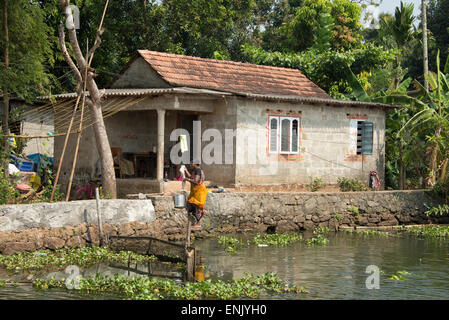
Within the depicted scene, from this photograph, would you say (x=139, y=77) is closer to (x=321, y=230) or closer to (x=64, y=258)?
(x=321, y=230)

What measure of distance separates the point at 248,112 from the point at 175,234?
4.93 meters

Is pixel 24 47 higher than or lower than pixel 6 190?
higher

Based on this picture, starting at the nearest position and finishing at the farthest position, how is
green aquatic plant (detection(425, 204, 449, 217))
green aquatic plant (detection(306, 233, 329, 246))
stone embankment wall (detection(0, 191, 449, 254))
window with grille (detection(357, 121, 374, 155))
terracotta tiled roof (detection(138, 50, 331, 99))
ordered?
stone embankment wall (detection(0, 191, 449, 254)) < green aquatic plant (detection(306, 233, 329, 246)) < terracotta tiled roof (detection(138, 50, 331, 99)) < green aquatic plant (detection(425, 204, 449, 217)) < window with grille (detection(357, 121, 374, 155))

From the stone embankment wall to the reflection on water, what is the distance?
1.14 m

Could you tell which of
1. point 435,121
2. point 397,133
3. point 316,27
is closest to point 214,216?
point 435,121

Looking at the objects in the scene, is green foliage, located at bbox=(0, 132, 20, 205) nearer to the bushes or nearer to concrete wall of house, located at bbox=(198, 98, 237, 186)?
concrete wall of house, located at bbox=(198, 98, 237, 186)

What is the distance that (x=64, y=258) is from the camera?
13.6 meters

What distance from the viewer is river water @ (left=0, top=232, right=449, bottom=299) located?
1135 centimetres

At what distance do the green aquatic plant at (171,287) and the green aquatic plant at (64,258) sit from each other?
63.6 inches

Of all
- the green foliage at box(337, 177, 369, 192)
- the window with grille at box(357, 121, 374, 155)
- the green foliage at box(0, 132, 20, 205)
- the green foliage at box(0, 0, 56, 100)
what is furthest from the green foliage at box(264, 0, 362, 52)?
the green foliage at box(0, 132, 20, 205)

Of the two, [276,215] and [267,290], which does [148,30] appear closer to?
[276,215]

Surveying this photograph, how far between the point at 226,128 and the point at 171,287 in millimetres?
9311

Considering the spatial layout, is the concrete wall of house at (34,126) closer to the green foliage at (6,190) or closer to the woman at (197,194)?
the green foliage at (6,190)

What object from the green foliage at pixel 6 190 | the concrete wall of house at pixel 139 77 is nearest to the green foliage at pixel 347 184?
the concrete wall of house at pixel 139 77
